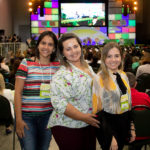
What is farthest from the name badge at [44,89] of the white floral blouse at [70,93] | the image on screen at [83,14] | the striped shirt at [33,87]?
the image on screen at [83,14]

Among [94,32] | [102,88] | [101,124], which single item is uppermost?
[94,32]

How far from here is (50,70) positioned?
1797 mm

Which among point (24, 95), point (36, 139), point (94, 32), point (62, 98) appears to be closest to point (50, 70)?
point (24, 95)

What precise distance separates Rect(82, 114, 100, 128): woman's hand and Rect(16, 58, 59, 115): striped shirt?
1.41ft

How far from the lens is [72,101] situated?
1.50 meters

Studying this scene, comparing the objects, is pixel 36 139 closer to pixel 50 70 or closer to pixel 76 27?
pixel 50 70

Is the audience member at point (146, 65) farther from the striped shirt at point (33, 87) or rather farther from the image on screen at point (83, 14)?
the image on screen at point (83, 14)

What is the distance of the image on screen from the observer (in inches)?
690

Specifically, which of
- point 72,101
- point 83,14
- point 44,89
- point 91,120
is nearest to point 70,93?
point 72,101

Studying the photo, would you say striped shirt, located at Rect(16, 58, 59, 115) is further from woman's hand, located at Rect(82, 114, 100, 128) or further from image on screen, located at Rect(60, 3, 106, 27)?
image on screen, located at Rect(60, 3, 106, 27)

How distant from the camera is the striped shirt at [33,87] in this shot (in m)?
1.75

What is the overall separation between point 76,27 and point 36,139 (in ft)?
52.8

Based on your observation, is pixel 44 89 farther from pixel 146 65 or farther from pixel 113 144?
pixel 146 65

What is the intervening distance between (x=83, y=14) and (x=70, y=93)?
16.9m
